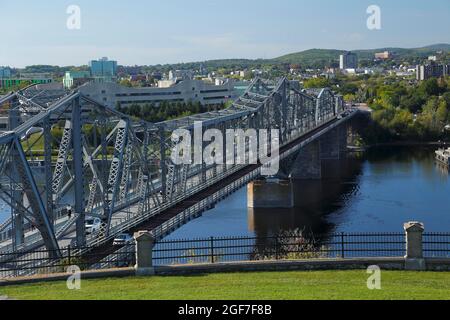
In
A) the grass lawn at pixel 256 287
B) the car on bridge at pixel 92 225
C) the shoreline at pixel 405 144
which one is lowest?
the shoreline at pixel 405 144

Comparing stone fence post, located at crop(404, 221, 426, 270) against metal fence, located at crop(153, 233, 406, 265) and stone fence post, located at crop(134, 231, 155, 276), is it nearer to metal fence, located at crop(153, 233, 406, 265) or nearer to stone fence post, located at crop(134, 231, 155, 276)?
metal fence, located at crop(153, 233, 406, 265)

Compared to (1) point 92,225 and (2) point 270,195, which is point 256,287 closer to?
(1) point 92,225

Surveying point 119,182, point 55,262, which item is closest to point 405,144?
point 119,182

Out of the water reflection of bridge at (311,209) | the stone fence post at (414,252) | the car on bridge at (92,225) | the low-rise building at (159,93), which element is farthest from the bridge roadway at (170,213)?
the low-rise building at (159,93)

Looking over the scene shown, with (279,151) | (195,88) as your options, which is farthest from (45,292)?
(195,88)

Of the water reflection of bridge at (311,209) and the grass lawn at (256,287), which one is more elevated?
the grass lawn at (256,287)

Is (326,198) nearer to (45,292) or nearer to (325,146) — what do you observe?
(325,146)

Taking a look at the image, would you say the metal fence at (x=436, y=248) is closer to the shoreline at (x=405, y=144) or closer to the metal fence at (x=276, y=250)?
the metal fence at (x=276, y=250)
